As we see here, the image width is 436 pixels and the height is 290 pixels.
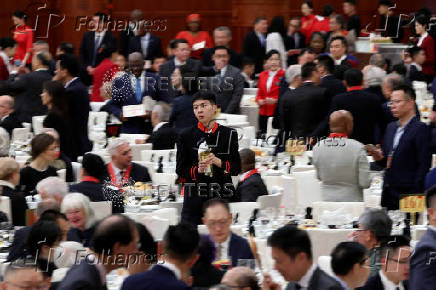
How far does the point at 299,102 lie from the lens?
31.0ft

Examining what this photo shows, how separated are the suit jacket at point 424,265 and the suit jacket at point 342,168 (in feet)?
8.26

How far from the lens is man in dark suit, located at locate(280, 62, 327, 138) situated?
30.9 ft

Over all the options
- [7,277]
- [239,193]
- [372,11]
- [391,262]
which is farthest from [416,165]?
[372,11]

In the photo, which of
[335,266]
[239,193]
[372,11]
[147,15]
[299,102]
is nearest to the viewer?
[335,266]

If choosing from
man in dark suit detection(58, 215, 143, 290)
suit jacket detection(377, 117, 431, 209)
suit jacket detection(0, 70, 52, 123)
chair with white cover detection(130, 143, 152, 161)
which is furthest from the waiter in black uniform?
suit jacket detection(0, 70, 52, 123)

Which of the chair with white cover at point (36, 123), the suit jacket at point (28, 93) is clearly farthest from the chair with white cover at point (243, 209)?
the suit jacket at point (28, 93)

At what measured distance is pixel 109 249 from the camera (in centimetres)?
451

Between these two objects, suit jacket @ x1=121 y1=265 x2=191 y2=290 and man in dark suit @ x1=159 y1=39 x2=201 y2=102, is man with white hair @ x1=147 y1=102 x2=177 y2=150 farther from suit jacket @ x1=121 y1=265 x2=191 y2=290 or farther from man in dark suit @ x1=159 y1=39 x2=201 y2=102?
suit jacket @ x1=121 y1=265 x2=191 y2=290

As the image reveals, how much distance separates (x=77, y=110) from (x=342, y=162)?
3.69 m

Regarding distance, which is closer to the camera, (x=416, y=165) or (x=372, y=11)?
(x=416, y=165)

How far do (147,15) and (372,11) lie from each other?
5.07 m

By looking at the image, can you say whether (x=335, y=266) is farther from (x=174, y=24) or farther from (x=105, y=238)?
(x=174, y=24)

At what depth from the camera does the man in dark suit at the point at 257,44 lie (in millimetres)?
14631

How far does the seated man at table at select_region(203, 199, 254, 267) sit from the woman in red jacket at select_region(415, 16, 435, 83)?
870 centimetres
